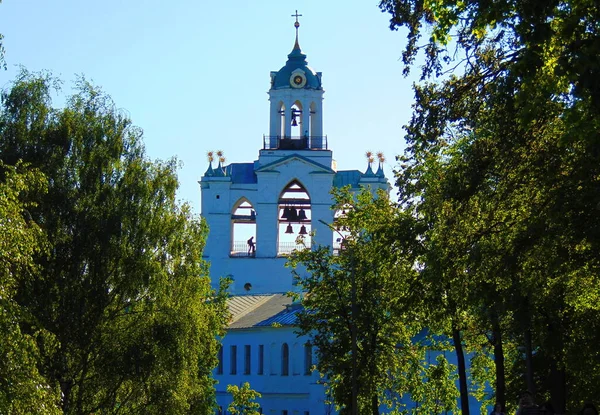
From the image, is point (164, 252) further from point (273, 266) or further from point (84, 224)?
point (273, 266)

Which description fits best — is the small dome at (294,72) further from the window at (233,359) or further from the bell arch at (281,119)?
the window at (233,359)

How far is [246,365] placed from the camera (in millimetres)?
80438

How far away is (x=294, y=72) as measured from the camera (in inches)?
3371

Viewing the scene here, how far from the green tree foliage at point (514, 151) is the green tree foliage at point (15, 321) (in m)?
6.18

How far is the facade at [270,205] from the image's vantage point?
81375 millimetres

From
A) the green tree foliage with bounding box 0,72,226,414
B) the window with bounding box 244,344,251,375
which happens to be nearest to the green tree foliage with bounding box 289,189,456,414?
the green tree foliage with bounding box 0,72,226,414

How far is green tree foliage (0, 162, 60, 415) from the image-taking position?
19.3 metres

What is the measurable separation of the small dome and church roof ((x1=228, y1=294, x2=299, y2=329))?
1343 cm

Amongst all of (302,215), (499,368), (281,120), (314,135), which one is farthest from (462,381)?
(314,135)

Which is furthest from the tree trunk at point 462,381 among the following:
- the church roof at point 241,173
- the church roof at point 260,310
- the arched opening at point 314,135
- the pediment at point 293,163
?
the church roof at point 241,173

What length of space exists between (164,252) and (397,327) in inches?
321

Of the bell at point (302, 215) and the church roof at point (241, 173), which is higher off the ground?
the church roof at point (241, 173)

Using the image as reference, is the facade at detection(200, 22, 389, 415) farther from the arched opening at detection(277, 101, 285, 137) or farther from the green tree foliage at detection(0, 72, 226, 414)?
the green tree foliage at detection(0, 72, 226, 414)

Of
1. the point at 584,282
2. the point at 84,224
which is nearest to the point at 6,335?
the point at 584,282
